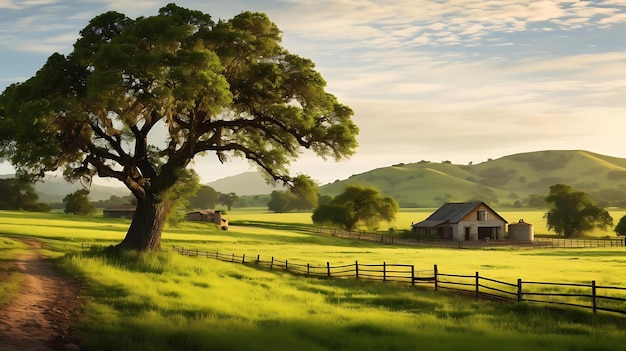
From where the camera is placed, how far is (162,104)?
29078 millimetres

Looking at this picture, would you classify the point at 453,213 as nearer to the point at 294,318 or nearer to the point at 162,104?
the point at 162,104

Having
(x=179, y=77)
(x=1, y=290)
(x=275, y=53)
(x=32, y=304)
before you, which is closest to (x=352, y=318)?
(x=32, y=304)

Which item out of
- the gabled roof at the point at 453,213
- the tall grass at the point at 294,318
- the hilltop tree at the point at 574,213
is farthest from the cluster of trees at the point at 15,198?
the hilltop tree at the point at 574,213

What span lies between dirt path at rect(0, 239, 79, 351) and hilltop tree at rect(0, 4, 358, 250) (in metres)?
8.37

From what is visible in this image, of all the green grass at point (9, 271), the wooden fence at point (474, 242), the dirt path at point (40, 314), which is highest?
the green grass at point (9, 271)

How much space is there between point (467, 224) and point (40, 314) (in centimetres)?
8696

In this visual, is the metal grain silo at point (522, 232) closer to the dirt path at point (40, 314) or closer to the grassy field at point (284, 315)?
the grassy field at point (284, 315)

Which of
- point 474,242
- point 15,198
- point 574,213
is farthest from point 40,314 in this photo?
point 15,198

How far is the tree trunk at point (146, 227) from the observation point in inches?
1331

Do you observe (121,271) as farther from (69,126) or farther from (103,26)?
(103,26)

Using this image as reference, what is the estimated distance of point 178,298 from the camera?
22125 millimetres

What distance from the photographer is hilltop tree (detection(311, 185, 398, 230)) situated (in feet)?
337

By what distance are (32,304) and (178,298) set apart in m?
5.52

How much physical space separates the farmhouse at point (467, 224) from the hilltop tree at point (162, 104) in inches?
2577
